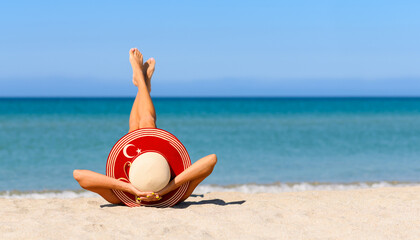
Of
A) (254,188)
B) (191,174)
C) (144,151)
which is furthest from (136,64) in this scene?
(254,188)

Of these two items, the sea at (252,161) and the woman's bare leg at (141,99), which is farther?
the sea at (252,161)

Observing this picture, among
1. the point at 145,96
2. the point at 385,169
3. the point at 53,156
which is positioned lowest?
the point at 53,156

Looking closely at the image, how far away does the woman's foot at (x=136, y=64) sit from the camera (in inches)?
246

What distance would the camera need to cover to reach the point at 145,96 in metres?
5.93

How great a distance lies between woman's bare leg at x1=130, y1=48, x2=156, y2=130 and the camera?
556cm

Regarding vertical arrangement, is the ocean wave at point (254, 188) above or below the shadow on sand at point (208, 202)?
below

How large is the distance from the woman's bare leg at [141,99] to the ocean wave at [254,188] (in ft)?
8.13

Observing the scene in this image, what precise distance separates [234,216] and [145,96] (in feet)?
6.31

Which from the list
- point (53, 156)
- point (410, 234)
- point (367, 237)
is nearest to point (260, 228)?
point (367, 237)

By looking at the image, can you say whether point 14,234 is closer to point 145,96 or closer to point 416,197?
point 145,96

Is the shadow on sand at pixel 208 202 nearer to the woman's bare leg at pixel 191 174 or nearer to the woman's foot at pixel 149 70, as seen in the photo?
the woman's bare leg at pixel 191 174

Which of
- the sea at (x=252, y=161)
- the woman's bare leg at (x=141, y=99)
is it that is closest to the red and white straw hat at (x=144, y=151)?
the woman's bare leg at (x=141, y=99)

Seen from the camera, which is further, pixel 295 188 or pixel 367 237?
pixel 295 188

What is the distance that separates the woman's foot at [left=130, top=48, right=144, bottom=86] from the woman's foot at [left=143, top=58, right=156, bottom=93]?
11cm
